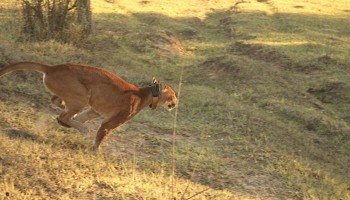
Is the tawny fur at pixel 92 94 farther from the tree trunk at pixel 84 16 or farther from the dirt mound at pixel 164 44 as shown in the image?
the dirt mound at pixel 164 44

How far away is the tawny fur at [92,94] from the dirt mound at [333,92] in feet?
27.0

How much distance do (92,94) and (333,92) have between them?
976 cm

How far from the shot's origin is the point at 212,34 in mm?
24453

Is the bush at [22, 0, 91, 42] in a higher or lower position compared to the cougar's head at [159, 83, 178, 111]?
lower

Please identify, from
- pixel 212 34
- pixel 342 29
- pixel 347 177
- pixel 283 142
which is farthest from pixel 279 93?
pixel 342 29

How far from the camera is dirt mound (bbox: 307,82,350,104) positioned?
45.9 ft

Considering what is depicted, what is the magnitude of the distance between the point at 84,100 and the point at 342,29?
22026 millimetres

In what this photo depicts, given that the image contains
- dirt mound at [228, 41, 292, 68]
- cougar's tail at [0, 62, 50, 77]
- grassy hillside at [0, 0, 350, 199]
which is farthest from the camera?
dirt mound at [228, 41, 292, 68]

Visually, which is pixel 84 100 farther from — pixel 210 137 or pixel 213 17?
pixel 213 17

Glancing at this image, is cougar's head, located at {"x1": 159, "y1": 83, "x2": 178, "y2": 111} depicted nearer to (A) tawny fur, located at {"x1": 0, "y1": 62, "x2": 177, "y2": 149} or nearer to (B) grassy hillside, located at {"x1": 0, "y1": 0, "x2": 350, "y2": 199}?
(A) tawny fur, located at {"x1": 0, "y1": 62, "x2": 177, "y2": 149}

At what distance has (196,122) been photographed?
34.8 ft

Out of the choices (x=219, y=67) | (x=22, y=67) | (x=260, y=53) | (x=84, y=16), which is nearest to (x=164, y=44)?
(x=84, y=16)

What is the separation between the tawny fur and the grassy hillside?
48cm

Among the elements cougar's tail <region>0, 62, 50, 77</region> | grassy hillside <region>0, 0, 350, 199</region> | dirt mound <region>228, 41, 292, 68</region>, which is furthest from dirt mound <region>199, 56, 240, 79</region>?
cougar's tail <region>0, 62, 50, 77</region>
